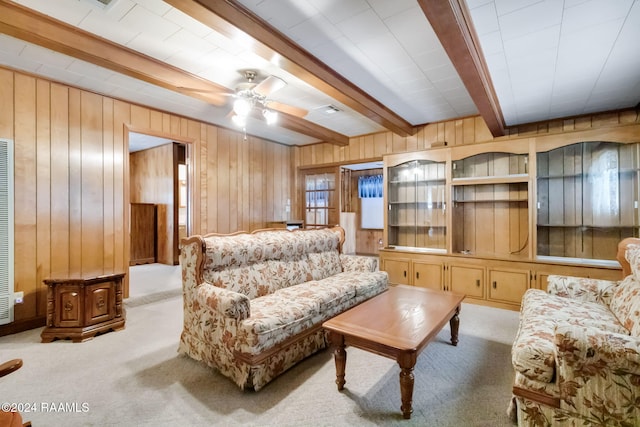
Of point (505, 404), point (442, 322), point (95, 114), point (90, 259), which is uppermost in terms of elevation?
point (95, 114)

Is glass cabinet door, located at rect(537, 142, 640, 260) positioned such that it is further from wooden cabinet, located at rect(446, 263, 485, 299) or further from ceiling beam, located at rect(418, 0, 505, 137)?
ceiling beam, located at rect(418, 0, 505, 137)

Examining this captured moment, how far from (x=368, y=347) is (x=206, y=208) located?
365cm

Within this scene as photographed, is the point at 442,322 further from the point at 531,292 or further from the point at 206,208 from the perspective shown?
the point at 206,208

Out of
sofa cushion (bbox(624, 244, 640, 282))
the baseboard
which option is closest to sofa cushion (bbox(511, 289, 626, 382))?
sofa cushion (bbox(624, 244, 640, 282))

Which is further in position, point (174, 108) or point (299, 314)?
point (174, 108)

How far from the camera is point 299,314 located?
223 cm

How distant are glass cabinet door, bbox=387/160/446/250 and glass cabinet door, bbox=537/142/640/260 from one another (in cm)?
123

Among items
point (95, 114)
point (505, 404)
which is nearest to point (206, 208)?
point (95, 114)

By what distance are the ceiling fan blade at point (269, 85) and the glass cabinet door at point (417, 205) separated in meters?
2.56

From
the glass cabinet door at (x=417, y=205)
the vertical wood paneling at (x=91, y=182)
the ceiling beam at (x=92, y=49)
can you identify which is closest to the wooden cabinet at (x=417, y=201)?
the glass cabinet door at (x=417, y=205)

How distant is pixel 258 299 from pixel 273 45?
2086 mm

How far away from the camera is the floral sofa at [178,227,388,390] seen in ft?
6.49

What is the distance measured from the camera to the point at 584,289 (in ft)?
8.16

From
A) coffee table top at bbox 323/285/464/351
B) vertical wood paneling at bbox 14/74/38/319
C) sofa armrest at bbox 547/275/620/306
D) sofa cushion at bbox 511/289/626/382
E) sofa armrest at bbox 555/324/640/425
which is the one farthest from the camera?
vertical wood paneling at bbox 14/74/38/319
